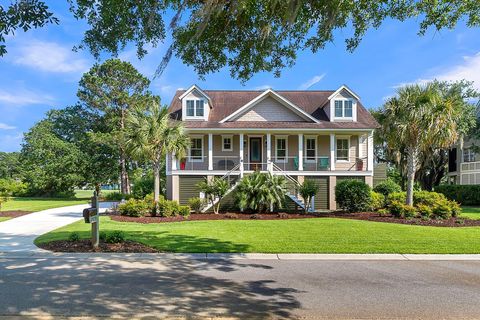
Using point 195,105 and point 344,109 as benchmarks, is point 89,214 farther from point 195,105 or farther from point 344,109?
point 344,109

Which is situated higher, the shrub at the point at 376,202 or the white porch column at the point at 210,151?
the white porch column at the point at 210,151

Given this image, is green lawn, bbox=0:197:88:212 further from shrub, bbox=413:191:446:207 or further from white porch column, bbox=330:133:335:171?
shrub, bbox=413:191:446:207

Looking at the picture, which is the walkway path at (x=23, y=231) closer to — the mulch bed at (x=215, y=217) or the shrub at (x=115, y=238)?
the shrub at (x=115, y=238)

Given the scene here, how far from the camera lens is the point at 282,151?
25453mm

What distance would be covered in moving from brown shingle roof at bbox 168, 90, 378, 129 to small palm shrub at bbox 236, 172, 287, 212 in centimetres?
514

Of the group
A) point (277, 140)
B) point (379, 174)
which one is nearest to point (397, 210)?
point (379, 174)

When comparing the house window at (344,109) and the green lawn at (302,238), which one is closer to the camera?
the green lawn at (302,238)

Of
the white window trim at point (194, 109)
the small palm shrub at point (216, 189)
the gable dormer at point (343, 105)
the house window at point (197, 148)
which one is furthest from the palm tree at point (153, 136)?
the gable dormer at point (343, 105)

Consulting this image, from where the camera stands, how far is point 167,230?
Result: 1329 cm

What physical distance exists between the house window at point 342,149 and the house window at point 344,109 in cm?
166

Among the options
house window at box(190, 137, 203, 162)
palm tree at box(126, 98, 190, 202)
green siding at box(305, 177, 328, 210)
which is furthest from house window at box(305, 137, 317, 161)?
palm tree at box(126, 98, 190, 202)

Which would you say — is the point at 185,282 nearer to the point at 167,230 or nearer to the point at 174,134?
the point at 167,230

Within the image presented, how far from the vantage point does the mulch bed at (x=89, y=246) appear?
31.1 ft

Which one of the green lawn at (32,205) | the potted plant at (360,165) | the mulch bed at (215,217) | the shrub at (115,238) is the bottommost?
the green lawn at (32,205)
